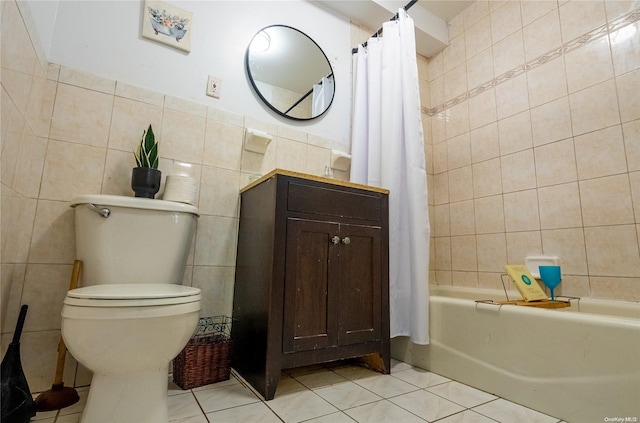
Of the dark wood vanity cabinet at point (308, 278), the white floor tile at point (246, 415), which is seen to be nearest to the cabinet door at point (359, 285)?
the dark wood vanity cabinet at point (308, 278)

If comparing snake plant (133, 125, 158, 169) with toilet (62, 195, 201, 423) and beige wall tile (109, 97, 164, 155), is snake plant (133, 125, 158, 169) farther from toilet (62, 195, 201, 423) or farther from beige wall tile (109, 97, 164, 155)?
toilet (62, 195, 201, 423)

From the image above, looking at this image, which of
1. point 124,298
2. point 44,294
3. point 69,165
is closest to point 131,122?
point 69,165

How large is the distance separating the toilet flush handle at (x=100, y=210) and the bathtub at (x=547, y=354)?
1404 mm

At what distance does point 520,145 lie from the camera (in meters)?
1.83

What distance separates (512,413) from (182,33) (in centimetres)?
208

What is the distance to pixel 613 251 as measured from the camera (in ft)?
4.66

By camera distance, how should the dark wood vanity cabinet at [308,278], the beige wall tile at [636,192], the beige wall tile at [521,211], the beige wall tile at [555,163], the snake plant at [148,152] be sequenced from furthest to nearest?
the beige wall tile at [521,211]
the beige wall tile at [555,163]
the beige wall tile at [636,192]
the snake plant at [148,152]
the dark wood vanity cabinet at [308,278]

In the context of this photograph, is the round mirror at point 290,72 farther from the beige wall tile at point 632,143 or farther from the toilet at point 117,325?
the beige wall tile at point 632,143

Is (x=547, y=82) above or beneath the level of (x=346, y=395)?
above

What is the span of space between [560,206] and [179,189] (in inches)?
73.4

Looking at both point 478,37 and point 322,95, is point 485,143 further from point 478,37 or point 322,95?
point 322,95

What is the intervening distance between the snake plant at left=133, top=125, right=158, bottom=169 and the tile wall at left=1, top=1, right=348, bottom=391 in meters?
0.11

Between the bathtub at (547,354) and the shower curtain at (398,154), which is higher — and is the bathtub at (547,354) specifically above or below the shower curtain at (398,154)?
below

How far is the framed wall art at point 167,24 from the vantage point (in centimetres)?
146
